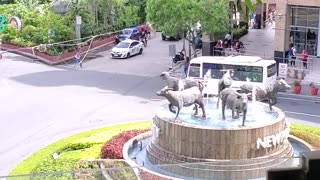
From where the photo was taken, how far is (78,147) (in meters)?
19.2

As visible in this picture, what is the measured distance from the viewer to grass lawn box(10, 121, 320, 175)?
679 inches

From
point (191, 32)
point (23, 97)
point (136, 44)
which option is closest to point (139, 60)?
point (136, 44)

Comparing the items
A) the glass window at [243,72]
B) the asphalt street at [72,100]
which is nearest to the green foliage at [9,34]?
the asphalt street at [72,100]

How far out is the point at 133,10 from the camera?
155ft

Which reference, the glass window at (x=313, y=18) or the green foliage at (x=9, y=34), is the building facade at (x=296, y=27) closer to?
the glass window at (x=313, y=18)

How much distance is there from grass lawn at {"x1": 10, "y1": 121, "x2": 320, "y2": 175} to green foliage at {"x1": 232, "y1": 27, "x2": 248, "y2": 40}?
723 inches

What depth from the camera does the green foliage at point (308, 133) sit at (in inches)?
731

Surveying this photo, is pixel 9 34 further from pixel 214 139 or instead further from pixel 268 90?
pixel 214 139

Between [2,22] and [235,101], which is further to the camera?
[2,22]

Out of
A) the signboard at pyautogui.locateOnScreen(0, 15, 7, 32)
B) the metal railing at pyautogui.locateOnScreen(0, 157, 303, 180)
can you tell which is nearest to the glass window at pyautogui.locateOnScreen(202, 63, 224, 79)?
the signboard at pyautogui.locateOnScreen(0, 15, 7, 32)

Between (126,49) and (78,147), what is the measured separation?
18.8 metres

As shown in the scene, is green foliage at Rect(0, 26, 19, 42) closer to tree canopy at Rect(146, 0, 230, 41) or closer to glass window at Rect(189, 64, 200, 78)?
tree canopy at Rect(146, 0, 230, 41)

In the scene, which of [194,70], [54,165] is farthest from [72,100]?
[54,165]

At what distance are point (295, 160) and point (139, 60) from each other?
34.2 m
